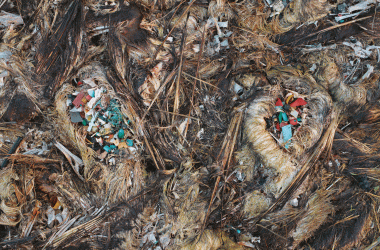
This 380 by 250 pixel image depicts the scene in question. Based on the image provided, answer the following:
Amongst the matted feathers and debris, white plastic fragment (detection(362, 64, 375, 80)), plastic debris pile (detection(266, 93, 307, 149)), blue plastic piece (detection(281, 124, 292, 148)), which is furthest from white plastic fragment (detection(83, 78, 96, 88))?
white plastic fragment (detection(362, 64, 375, 80))

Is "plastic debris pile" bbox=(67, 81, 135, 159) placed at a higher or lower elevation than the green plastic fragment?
higher

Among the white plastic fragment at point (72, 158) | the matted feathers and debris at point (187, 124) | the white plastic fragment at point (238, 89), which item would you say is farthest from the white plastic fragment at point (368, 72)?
the white plastic fragment at point (72, 158)

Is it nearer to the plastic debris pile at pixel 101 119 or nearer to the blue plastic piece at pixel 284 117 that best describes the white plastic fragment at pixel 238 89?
the blue plastic piece at pixel 284 117

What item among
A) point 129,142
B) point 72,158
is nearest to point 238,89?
point 129,142

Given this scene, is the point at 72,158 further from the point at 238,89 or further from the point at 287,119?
the point at 287,119

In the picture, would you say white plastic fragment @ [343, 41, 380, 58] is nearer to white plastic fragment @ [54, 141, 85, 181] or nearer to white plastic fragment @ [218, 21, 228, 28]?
white plastic fragment @ [218, 21, 228, 28]

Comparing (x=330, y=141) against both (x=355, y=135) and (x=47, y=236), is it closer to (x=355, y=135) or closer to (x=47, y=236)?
(x=355, y=135)
